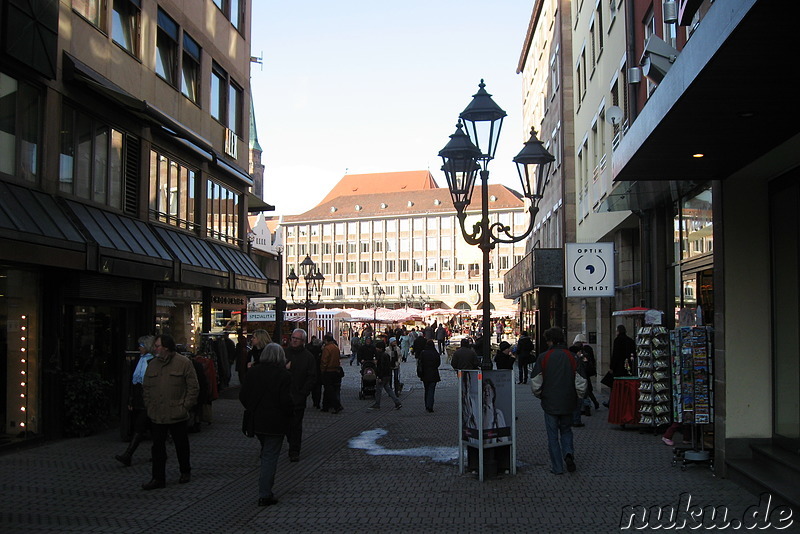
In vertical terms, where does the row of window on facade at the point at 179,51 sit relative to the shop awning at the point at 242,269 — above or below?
above

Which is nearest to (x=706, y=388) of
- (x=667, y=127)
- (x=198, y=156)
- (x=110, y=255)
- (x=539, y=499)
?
(x=539, y=499)

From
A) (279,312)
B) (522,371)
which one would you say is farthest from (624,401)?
(279,312)

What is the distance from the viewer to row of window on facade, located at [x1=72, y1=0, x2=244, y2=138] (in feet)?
56.1

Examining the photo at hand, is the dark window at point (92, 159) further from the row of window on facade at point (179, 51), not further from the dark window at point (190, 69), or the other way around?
the dark window at point (190, 69)

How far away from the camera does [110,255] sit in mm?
14680

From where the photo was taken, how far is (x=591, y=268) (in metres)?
19.1

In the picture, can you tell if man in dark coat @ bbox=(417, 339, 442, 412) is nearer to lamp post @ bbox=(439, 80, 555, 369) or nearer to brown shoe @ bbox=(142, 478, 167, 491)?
lamp post @ bbox=(439, 80, 555, 369)

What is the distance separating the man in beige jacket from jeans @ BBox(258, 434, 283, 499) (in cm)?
132

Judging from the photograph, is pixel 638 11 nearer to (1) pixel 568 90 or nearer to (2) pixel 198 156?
(2) pixel 198 156

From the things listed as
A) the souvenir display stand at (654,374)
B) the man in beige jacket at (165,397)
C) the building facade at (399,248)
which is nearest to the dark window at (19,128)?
the man in beige jacket at (165,397)

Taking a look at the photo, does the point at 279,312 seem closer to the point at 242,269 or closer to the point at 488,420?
the point at 242,269

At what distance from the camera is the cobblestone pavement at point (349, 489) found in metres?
8.16

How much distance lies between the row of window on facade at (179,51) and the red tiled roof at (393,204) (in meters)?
97.9

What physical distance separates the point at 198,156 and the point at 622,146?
14344mm
